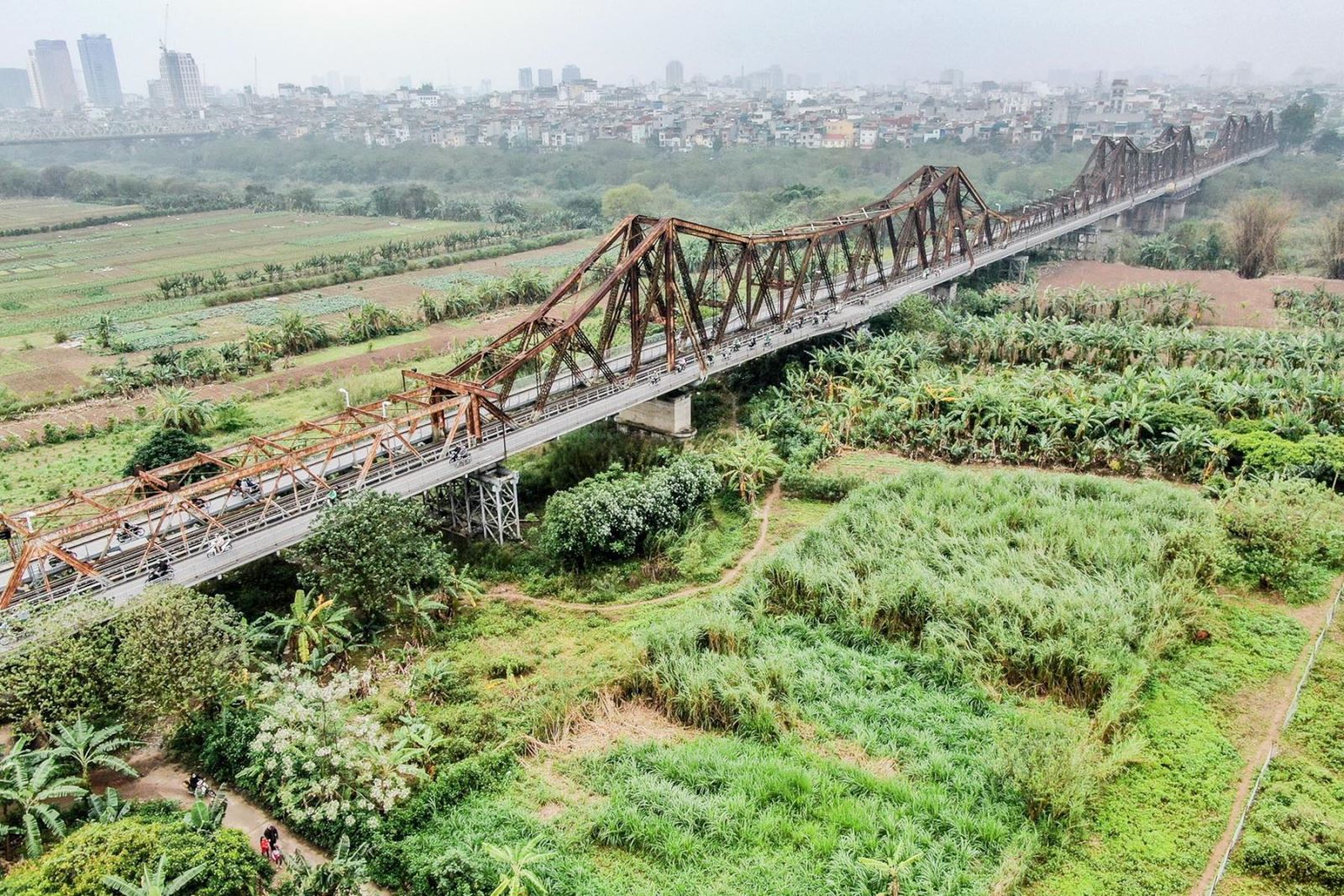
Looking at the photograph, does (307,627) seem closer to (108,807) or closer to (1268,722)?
(108,807)

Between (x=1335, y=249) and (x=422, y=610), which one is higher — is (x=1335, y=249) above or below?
above

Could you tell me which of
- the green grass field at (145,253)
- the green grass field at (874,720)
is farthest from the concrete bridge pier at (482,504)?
the green grass field at (145,253)

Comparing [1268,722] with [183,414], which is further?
[183,414]

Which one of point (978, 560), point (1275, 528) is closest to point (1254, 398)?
point (1275, 528)

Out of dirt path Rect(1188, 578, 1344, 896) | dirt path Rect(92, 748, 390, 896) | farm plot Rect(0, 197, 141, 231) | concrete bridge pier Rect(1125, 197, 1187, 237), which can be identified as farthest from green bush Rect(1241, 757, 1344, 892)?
farm plot Rect(0, 197, 141, 231)

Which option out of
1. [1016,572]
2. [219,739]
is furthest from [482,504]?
[1016,572]

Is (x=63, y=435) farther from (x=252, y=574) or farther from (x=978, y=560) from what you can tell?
(x=978, y=560)

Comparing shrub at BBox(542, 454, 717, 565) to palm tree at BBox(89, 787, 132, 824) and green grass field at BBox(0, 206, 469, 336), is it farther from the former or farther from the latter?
green grass field at BBox(0, 206, 469, 336)
